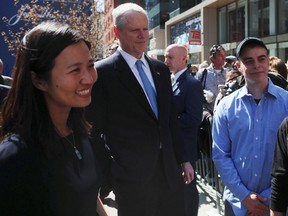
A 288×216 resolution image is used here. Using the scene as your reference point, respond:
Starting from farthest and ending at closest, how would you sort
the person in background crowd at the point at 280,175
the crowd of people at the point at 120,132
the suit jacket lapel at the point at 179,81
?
the suit jacket lapel at the point at 179,81 < the person in background crowd at the point at 280,175 < the crowd of people at the point at 120,132

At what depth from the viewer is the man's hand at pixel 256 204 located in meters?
2.52

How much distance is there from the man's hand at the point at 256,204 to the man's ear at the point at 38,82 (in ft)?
5.55

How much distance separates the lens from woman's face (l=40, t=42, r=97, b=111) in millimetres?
1571

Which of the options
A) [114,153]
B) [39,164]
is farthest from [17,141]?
[114,153]

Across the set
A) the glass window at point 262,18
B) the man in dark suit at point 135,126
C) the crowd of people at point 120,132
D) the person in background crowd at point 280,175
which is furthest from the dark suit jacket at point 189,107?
the glass window at point 262,18

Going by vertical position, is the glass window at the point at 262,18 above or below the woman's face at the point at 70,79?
above

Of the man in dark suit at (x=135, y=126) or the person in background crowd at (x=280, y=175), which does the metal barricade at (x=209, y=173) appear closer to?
the man in dark suit at (x=135, y=126)

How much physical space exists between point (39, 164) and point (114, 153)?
137 centimetres

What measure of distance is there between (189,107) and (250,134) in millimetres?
1573

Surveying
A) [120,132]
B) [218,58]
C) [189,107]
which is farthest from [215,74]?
[120,132]

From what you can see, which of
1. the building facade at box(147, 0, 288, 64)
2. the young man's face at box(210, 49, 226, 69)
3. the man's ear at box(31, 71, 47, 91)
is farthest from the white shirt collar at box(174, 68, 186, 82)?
the building facade at box(147, 0, 288, 64)

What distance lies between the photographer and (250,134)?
102 inches

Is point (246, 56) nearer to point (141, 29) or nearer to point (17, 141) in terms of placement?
point (141, 29)

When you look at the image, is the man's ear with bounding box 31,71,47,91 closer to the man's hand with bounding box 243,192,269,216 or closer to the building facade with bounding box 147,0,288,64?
the man's hand with bounding box 243,192,269,216
